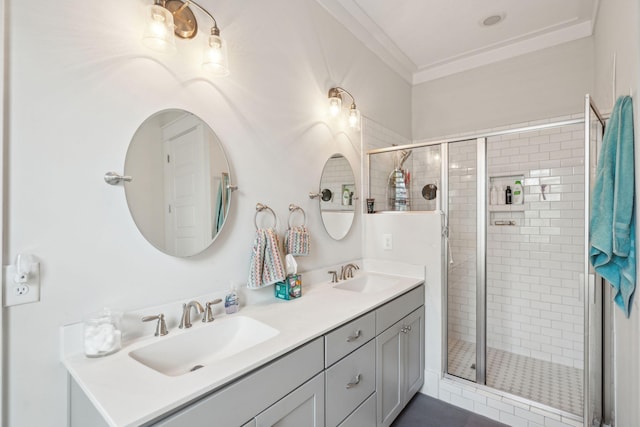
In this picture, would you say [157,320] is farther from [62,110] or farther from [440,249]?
[440,249]

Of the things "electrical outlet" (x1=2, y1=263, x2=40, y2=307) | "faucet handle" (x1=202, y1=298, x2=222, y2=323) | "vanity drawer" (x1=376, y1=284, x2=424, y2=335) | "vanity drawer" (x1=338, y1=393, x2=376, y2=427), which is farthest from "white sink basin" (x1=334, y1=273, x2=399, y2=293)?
"electrical outlet" (x1=2, y1=263, x2=40, y2=307)

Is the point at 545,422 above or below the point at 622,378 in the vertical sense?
below

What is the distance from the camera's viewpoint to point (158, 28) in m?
1.22

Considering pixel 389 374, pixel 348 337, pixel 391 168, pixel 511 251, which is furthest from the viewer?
pixel 391 168

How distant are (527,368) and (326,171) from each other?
228 cm

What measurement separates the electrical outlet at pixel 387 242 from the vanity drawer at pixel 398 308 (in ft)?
1.31

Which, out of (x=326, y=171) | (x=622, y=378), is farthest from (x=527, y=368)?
(x=326, y=171)

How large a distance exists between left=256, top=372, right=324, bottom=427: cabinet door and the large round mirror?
2.47 feet

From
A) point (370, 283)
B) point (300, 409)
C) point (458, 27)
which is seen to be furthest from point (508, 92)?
point (300, 409)

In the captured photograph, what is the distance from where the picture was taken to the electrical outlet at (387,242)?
2.49 meters

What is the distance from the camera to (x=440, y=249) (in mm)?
2242

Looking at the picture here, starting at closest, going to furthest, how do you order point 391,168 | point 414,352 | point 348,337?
point 348,337 < point 414,352 < point 391,168

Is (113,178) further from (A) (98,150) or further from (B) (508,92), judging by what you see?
(B) (508,92)

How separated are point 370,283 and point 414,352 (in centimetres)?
57
